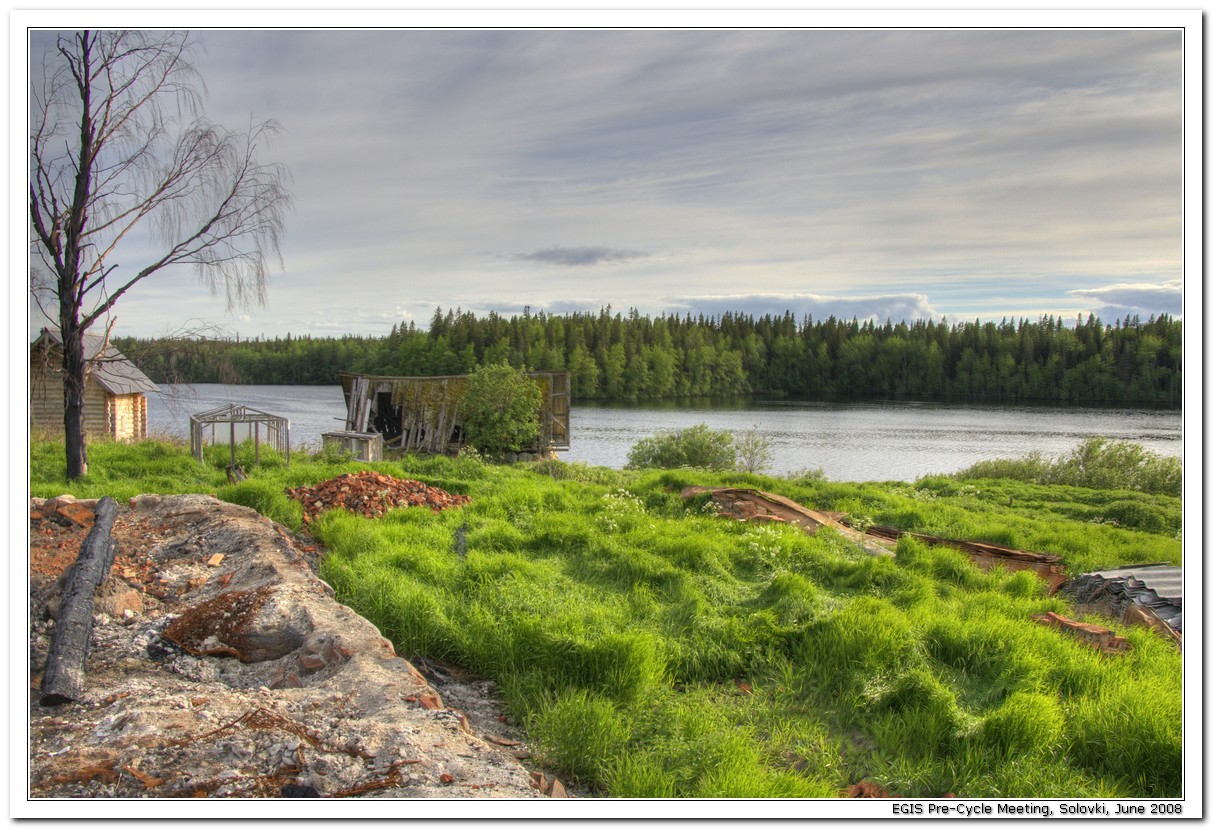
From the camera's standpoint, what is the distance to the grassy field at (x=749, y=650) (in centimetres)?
430

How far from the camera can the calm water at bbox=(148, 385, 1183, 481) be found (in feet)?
86.0

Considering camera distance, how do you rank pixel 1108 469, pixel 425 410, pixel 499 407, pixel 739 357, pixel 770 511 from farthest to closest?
1. pixel 739 357
2. pixel 425 410
3. pixel 499 407
4. pixel 1108 469
5. pixel 770 511

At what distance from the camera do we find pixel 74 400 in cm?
880

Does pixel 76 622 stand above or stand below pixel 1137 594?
above

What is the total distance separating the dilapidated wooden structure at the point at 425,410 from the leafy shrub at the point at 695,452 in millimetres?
3319

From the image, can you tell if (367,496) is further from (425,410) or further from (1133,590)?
(425,410)

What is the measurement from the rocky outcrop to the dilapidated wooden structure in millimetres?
17589

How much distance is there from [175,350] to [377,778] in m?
7.30

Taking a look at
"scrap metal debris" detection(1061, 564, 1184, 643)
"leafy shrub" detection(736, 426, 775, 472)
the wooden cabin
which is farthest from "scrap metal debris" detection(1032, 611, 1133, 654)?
"leafy shrub" detection(736, 426, 775, 472)

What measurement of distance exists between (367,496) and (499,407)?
A: 43.7 ft

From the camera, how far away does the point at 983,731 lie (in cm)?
452

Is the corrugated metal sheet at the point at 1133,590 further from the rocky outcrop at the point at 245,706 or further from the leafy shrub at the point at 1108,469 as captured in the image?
the leafy shrub at the point at 1108,469

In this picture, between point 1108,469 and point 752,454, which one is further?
point 752,454

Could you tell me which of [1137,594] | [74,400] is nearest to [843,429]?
[1137,594]
